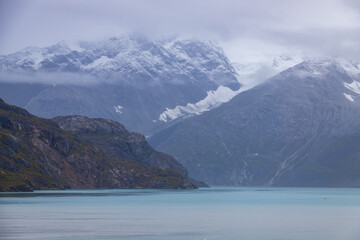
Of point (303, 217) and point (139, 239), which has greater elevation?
point (139, 239)

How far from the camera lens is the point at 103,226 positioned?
130875 mm

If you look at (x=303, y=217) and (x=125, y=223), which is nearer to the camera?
(x=125, y=223)

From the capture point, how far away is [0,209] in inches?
6590

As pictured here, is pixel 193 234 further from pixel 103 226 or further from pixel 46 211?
pixel 46 211

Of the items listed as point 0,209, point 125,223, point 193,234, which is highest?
point 193,234

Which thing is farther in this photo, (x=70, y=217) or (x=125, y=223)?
(x=70, y=217)

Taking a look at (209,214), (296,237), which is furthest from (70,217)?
(296,237)

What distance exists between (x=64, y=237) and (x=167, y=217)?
154 feet

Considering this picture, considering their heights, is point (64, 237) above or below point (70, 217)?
above

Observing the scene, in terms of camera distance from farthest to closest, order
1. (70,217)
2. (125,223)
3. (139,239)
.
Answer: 1. (70,217)
2. (125,223)
3. (139,239)

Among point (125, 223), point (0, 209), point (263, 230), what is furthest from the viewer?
point (0, 209)

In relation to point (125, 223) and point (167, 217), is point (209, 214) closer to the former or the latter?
point (167, 217)

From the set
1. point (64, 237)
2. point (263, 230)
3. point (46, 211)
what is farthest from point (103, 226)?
point (46, 211)

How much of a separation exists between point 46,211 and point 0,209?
10.7 meters
